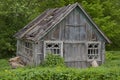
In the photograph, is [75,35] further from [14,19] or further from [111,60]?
[14,19]

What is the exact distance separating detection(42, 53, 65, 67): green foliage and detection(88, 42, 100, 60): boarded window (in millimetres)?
2923

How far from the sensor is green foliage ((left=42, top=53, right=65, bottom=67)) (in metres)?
25.2

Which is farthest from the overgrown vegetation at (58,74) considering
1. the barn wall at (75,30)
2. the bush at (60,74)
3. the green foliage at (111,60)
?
the barn wall at (75,30)

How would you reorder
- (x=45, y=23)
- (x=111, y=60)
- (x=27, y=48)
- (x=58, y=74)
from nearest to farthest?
(x=58, y=74), (x=45, y=23), (x=27, y=48), (x=111, y=60)

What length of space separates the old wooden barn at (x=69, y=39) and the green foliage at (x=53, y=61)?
0.43 meters

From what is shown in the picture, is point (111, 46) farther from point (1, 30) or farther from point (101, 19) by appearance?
point (1, 30)

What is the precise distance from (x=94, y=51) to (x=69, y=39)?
8.30ft

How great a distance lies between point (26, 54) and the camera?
1139 inches

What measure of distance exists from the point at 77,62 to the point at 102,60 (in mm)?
2268

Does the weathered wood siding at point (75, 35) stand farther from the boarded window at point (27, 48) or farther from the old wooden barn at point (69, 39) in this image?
the boarded window at point (27, 48)

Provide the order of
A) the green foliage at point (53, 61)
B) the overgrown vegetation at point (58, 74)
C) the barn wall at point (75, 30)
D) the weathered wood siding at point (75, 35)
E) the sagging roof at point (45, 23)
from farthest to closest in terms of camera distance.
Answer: the weathered wood siding at point (75, 35), the barn wall at point (75, 30), the sagging roof at point (45, 23), the green foliage at point (53, 61), the overgrown vegetation at point (58, 74)

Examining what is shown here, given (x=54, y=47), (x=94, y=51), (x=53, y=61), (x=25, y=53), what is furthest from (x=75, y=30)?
(x=25, y=53)

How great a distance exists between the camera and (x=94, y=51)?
27594 millimetres

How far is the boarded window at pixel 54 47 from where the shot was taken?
84.7 ft
